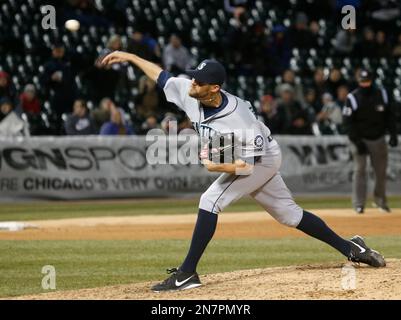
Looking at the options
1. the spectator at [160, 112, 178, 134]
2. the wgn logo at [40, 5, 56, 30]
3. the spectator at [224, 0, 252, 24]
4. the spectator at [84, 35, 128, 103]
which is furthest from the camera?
the spectator at [224, 0, 252, 24]

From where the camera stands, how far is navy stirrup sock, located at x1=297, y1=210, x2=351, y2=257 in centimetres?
741

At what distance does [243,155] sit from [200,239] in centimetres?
71

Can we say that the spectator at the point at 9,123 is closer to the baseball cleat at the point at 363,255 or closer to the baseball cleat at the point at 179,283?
the baseball cleat at the point at 363,255

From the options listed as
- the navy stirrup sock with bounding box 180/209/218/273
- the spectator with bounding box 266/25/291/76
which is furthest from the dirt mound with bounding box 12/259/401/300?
the spectator with bounding box 266/25/291/76

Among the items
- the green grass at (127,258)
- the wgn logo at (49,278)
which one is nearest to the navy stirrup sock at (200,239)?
the green grass at (127,258)

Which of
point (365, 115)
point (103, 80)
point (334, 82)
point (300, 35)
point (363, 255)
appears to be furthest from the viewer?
point (300, 35)

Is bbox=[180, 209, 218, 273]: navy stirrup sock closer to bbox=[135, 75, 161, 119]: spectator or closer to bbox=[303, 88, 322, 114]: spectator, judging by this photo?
bbox=[135, 75, 161, 119]: spectator

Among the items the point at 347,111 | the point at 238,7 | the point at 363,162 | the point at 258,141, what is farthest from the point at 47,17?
the point at 258,141

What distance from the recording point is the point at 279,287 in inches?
269

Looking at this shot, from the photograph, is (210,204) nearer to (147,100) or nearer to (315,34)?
(147,100)

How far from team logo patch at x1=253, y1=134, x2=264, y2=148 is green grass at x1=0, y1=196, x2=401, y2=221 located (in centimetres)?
732

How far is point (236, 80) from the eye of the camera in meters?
20.0

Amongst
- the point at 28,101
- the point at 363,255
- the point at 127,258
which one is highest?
the point at 28,101
